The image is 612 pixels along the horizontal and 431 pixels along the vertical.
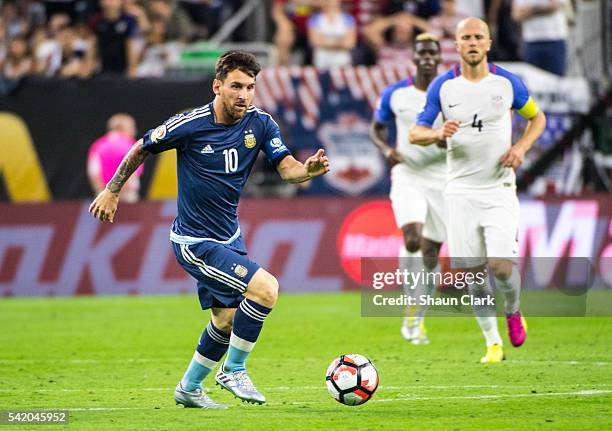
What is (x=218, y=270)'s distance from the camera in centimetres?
847

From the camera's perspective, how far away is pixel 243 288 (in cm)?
844

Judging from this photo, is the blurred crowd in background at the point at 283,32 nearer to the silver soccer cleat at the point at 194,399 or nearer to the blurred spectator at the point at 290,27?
the blurred spectator at the point at 290,27

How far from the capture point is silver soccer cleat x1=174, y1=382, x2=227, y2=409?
8734 millimetres

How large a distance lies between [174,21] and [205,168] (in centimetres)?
1333

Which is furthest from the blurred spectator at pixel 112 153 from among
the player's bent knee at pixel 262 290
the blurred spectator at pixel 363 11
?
the player's bent knee at pixel 262 290

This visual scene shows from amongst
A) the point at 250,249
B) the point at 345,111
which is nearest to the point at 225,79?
the point at 250,249

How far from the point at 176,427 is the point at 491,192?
14.3 ft

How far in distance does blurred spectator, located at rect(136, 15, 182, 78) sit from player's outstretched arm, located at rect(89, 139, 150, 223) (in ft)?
39.9

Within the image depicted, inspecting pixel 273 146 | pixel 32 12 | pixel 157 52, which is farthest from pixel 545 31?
pixel 273 146

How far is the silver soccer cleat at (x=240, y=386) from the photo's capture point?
8.58m

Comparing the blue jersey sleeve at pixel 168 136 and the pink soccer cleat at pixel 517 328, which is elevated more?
the blue jersey sleeve at pixel 168 136

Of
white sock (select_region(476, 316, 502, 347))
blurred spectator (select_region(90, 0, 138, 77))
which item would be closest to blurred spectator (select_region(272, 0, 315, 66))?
blurred spectator (select_region(90, 0, 138, 77))

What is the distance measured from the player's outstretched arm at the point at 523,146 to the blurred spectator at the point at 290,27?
991 centimetres

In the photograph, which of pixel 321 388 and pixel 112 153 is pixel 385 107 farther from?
pixel 112 153
